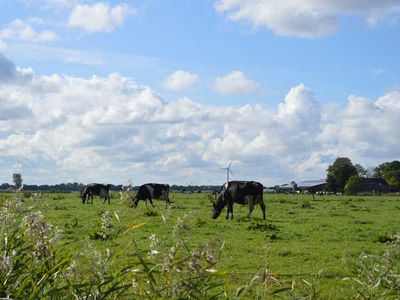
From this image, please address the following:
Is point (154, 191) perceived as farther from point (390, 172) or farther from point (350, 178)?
point (390, 172)

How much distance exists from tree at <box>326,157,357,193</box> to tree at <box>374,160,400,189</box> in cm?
1167

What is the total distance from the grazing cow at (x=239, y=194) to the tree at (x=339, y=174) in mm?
103378

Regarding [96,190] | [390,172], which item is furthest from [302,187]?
[96,190]

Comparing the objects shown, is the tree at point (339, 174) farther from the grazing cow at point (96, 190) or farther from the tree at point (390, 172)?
the grazing cow at point (96, 190)

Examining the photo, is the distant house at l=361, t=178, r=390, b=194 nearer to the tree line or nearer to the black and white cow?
the tree line

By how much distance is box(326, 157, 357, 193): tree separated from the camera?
136 metres

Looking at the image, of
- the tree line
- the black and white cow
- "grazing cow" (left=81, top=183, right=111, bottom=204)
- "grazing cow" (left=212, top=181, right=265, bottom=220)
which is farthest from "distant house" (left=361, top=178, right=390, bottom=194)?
"grazing cow" (left=212, top=181, right=265, bottom=220)

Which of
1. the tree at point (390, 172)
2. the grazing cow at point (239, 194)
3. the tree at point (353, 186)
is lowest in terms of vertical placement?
the grazing cow at point (239, 194)

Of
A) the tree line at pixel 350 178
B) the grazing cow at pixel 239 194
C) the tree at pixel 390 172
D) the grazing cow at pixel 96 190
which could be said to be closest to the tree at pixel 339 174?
the tree line at pixel 350 178

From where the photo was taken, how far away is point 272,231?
76.7 ft

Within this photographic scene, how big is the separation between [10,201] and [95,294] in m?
1.07

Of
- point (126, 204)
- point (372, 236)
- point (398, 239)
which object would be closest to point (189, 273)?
point (126, 204)

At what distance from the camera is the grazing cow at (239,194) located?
32875 millimetres

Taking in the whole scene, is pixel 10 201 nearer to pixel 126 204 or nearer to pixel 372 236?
pixel 126 204
